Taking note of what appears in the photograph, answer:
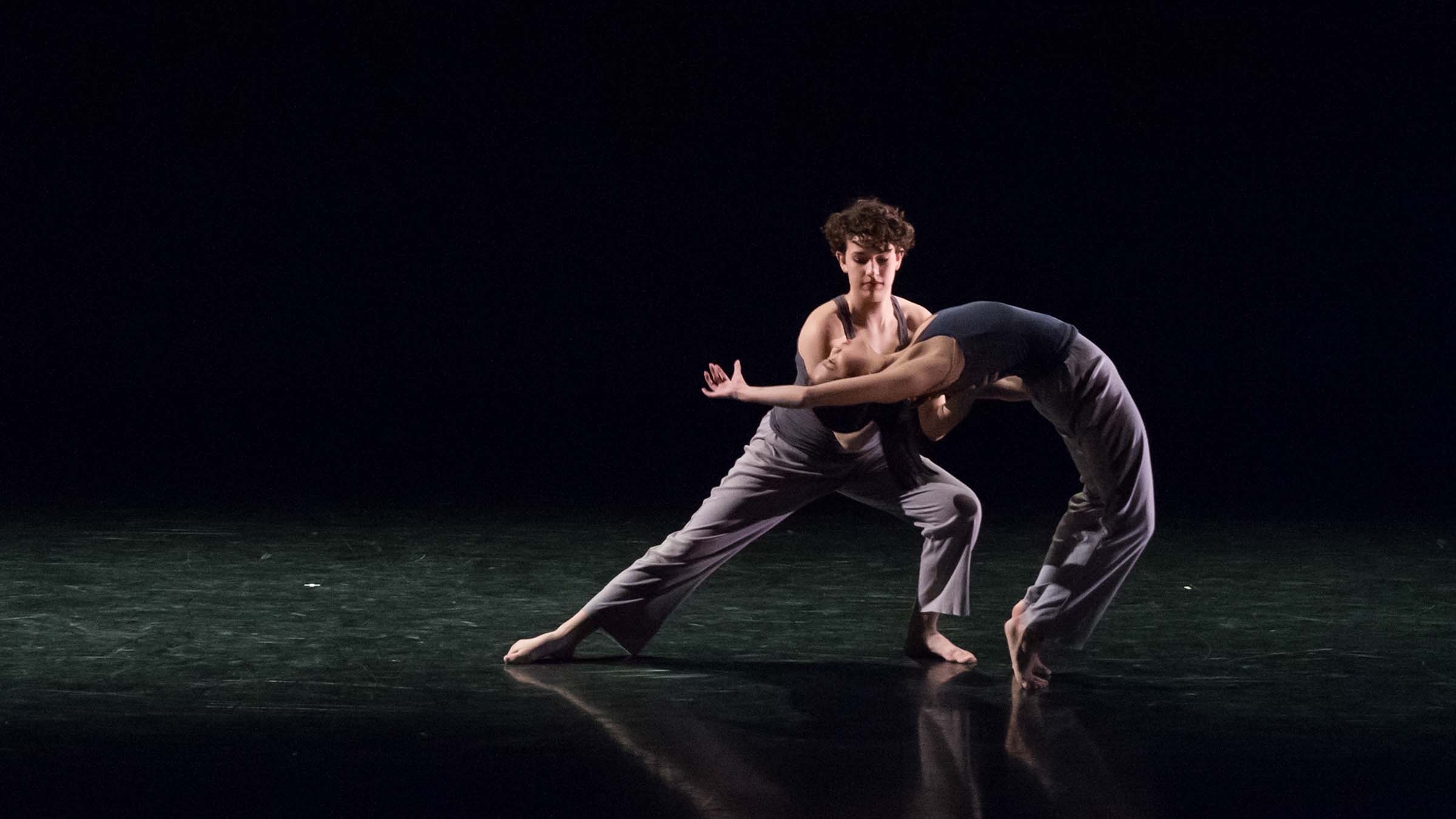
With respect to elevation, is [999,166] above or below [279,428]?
above

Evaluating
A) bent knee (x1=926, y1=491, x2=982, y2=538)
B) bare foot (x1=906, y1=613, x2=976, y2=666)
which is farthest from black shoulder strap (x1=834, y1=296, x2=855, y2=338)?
bare foot (x1=906, y1=613, x2=976, y2=666)

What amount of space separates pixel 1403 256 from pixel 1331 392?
36.9 inches

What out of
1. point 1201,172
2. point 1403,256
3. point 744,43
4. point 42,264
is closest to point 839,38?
point 744,43

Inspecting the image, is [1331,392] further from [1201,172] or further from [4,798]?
[4,798]

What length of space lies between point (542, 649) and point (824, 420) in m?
0.77

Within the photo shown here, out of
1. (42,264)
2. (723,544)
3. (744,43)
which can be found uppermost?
(744,43)

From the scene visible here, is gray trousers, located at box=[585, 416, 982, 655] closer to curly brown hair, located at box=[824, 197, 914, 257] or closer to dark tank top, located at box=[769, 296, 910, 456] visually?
dark tank top, located at box=[769, 296, 910, 456]

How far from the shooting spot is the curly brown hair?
3432 mm

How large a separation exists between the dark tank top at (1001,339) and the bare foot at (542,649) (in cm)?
98

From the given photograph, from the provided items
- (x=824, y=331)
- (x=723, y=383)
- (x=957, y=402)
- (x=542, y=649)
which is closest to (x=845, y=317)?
(x=824, y=331)

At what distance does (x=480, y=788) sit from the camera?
2537 mm

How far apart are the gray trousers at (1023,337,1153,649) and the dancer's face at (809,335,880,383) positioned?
1.13 ft

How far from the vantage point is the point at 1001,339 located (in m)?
3.19

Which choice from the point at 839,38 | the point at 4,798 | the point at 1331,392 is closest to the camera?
the point at 4,798
